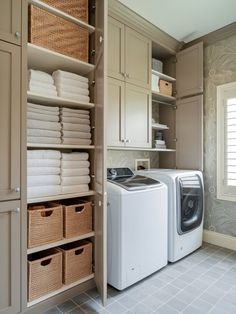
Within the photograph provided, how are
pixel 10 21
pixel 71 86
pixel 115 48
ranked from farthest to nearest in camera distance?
pixel 115 48 → pixel 71 86 → pixel 10 21

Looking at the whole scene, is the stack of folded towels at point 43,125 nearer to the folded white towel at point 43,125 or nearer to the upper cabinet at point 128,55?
the folded white towel at point 43,125

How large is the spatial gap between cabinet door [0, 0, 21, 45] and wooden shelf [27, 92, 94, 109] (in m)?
0.35

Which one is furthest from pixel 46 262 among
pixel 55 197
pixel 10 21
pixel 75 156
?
pixel 10 21

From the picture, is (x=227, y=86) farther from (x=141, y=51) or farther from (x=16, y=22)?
(x=16, y=22)

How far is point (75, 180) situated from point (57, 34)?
114 cm

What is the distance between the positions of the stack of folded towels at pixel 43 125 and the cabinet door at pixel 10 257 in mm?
504

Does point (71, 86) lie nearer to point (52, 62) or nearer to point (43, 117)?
point (52, 62)

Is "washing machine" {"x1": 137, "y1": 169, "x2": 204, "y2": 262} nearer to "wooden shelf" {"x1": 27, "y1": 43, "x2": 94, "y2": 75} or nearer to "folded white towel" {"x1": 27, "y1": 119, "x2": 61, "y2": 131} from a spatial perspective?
"folded white towel" {"x1": 27, "y1": 119, "x2": 61, "y2": 131}

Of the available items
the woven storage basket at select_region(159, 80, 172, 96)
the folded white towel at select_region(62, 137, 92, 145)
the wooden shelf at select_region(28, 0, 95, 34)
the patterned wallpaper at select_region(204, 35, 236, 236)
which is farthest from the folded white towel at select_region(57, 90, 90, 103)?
the patterned wallpaper at select_region(204, 35, 236, 236)

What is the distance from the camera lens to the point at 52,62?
5.81 feet

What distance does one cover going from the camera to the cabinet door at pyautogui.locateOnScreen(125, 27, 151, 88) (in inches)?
93.4

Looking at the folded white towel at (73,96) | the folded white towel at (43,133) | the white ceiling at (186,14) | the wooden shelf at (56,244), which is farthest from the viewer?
the white ceiling at (186,14)

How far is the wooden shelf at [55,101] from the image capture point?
63.9 inches

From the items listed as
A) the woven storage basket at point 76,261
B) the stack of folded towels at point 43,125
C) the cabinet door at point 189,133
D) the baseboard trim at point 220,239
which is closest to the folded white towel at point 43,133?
the stack of folded towels at point 43,125
